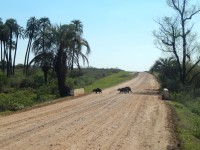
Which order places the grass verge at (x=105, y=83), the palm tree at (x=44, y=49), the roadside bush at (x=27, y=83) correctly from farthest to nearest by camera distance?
the roadside bush at (x=27, y=83) → the grass verge at (x=105, y=83) → the palm tree at (x=44, y=49)

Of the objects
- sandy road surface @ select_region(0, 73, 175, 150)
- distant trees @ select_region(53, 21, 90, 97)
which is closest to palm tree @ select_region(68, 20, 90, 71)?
distant trees @ select_region(53, 21, 90, 97)

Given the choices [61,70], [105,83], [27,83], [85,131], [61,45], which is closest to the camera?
[85,131]

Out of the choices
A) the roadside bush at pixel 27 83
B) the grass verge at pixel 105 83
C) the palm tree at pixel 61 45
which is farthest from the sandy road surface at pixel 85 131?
the roadside bush at pixel 27 83

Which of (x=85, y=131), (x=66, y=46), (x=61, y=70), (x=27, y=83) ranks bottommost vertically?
(x=85, y=131)

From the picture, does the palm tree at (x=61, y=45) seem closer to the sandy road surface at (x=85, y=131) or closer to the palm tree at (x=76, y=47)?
the palm tree at (x=76, y=47)

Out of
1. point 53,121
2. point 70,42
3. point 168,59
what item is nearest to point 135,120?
point 53,121

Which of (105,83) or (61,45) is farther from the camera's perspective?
(105,83)

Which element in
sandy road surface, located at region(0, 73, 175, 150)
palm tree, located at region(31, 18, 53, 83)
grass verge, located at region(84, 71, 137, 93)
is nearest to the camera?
sandy road surface, located at region(0, 73, 175, 150)

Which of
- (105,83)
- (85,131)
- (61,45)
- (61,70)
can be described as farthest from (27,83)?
(85,131)

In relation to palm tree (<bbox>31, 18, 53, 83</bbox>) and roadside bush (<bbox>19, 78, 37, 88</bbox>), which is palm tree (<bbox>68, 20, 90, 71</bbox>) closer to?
palm tree (<bbox>31, 18, 53, 83</bbox>)

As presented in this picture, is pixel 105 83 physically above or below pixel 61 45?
below

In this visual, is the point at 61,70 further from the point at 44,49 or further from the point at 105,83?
the point at 105,83

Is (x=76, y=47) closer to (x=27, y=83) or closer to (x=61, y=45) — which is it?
(x=61, y=45)

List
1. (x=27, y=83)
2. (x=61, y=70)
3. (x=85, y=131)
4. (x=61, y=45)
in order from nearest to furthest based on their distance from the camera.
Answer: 1. (x=85, y=131)
2. (x=61, y=45)
3. (x=61, y=70)
4. (x=27, y=83)
